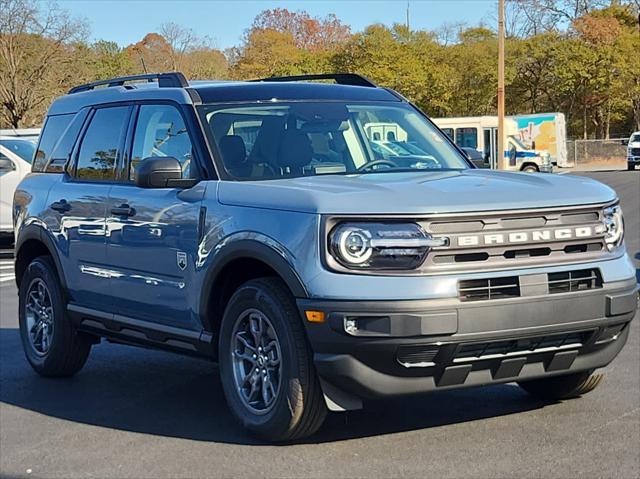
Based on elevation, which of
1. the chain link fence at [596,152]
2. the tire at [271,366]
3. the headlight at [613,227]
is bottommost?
the chain link fence at [596,152]

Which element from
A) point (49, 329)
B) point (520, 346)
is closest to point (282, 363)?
point (520, 346)

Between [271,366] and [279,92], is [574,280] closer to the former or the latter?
[271,366]

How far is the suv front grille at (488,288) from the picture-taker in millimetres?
4812

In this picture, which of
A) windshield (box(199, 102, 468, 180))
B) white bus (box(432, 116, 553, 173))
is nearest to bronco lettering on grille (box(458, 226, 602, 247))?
windshield (box(199, 102, 468, 180))

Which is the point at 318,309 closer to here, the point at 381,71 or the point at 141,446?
the point at 141,446

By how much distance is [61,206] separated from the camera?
7.12 meters

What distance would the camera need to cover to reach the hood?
4863 millimetres

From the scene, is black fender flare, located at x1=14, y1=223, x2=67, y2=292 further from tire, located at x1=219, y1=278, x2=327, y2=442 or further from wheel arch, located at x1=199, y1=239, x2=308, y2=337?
tire, located at x1=219, y1=278, x2=327, y2=442

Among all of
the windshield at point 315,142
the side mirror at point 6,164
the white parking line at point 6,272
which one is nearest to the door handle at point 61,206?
the windshield at point 315,142

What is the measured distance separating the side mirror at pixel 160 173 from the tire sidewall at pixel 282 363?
85cm

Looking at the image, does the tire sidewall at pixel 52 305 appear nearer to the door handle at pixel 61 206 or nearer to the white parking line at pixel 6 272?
the door handle at pixel 61 206

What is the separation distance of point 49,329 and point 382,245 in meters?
3.52

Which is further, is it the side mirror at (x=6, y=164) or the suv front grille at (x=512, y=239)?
the side mirror at (x=6, y=164)

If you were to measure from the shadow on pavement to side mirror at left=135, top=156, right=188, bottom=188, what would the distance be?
1411 mm
